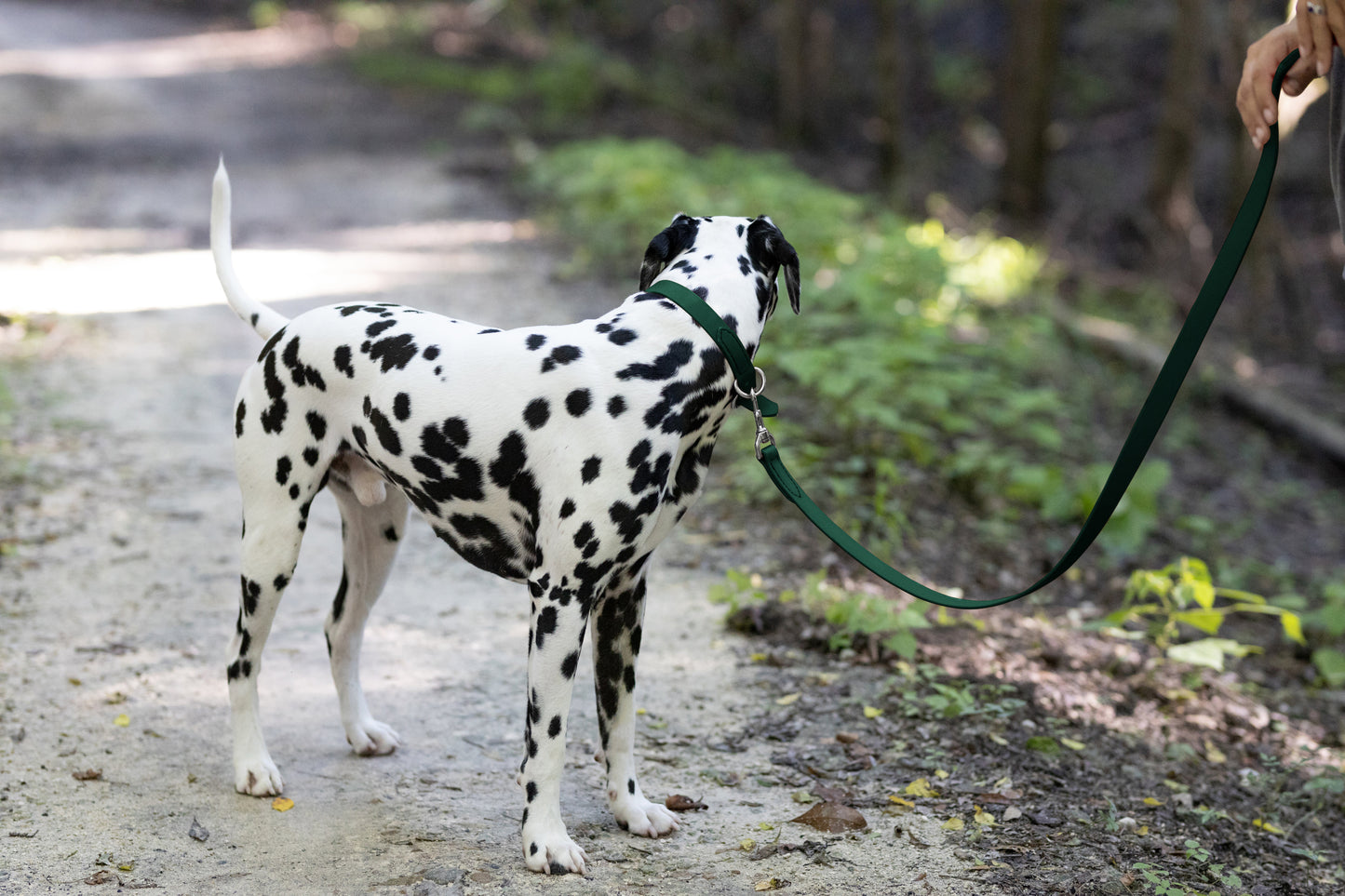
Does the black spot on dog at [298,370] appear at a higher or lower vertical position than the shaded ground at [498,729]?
higher

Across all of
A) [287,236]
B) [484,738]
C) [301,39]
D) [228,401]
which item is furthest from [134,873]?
[301,39]

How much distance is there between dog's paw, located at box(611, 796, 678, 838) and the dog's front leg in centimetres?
30

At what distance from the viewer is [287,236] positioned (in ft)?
42.5

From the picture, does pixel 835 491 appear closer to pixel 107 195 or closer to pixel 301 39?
pixel 107 195

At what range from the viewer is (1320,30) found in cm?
314

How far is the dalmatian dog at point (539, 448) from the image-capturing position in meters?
3.20

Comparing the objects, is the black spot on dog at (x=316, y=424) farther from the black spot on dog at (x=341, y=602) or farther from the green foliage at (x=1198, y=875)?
the green foliage at (x=1198, y=875)

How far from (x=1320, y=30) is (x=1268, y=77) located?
0.75 ft

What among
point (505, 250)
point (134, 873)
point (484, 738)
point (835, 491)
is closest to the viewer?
point (134, 873)

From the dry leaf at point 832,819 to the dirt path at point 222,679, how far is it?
61mm

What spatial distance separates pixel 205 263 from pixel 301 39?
1739 centimetres

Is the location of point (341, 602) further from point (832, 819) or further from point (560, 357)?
point (832, 819)

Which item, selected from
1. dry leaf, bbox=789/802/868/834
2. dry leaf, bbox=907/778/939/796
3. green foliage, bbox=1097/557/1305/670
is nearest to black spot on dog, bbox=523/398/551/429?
dry leaf, bbox=789/802/868/834

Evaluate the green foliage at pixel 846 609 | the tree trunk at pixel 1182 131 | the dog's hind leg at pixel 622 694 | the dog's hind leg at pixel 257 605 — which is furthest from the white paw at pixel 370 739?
the tree trunk at pixel 1182 131
